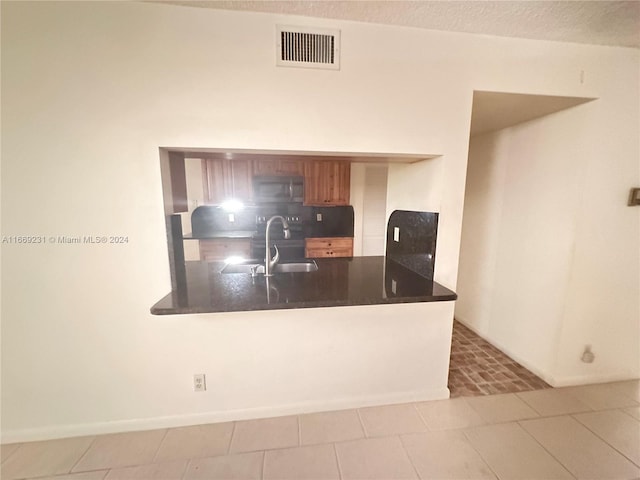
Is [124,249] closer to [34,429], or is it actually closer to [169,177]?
[169,177]

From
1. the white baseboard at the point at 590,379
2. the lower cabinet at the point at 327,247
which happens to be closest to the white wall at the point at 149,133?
the white baseboard at the point at 590,379

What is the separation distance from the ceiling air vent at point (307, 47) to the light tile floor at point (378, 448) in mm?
2155

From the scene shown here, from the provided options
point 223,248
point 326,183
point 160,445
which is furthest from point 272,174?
point 160,445

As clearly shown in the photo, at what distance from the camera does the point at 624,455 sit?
4.57ft

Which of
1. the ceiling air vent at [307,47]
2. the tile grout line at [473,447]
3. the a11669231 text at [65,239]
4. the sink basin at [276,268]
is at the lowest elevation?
the tile grout line at [473,447]

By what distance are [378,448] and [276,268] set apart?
1.48 m

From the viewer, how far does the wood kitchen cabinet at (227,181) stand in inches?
144

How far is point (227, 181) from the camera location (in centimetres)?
371

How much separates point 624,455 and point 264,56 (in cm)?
296

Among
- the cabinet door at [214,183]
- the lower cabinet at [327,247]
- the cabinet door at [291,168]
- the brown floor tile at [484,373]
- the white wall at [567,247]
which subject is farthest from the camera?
the lower cabinet at [327,247]

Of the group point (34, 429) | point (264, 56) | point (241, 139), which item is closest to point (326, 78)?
point (264, 56)

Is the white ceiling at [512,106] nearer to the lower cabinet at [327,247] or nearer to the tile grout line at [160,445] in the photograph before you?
the lower cabinet at [327,247]

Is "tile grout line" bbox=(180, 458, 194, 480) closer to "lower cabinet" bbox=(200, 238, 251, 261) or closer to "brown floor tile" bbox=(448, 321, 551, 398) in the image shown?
"brown floor tile" bbox=(448, 321, 551, 398)

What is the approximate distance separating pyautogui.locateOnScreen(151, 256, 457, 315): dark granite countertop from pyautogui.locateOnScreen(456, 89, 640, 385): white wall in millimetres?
1114
